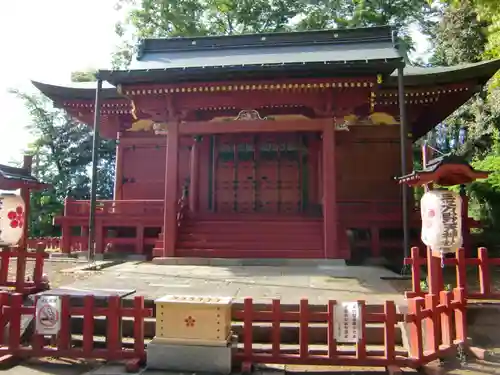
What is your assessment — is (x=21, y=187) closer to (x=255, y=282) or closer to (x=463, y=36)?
(x=255, y=282)

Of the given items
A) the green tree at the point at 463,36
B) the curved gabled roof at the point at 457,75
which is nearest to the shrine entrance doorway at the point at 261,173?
the curved gabled roof at the point at 457,75

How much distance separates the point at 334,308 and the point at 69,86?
12934mm

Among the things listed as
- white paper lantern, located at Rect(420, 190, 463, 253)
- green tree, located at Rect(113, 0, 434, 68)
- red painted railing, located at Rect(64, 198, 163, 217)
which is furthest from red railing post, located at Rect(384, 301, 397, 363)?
green tree, located at Rect(113, 0, 434, 68)

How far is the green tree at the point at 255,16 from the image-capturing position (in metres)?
25.7

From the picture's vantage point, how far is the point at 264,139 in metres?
14.7

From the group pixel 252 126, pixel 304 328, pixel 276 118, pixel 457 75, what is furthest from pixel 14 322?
pixel 457 75

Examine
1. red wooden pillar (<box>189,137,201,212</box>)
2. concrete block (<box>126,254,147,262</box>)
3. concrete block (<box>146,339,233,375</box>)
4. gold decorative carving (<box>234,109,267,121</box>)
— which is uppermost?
gold decorative carving (<box>234,109,267,121</box>)

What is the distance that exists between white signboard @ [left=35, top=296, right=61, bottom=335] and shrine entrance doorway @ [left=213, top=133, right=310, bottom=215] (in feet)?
31.3

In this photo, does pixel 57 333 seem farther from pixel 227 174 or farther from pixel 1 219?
pixel 227 174

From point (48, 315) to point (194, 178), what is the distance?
954cm

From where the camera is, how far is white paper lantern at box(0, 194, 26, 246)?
683 cm

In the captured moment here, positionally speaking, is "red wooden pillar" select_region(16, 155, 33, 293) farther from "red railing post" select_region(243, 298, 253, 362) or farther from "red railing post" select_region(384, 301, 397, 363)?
"red railing post" select_region(384, 301, 397, 363)

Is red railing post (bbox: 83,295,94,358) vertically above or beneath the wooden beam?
beneath

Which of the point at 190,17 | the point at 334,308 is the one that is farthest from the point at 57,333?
the point at 190,17
